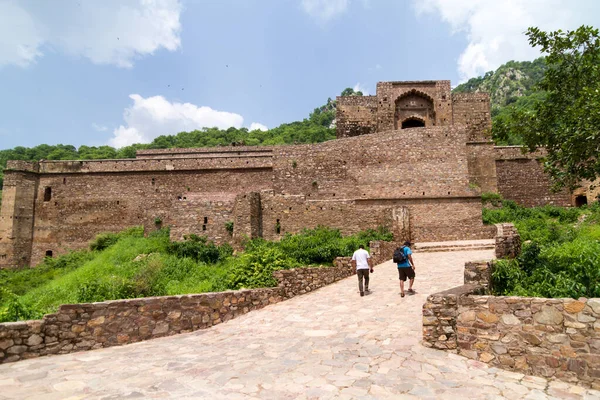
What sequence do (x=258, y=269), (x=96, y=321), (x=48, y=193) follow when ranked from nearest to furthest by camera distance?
(x=96, y=321)
(x=258, y=269)
(x=48, y=193)

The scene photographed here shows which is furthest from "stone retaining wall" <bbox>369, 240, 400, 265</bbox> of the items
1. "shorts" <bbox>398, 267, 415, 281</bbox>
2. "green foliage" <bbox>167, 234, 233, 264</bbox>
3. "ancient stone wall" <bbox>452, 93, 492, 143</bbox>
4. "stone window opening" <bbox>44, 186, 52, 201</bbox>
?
"stone window opening" <bbox>44, 186, 52, 201</bbox>

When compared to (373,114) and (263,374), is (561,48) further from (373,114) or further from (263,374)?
(373,114)

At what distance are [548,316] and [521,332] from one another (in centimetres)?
40

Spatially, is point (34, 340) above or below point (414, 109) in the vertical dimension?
below

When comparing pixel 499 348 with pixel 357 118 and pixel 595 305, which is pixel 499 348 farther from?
pixel 357 118

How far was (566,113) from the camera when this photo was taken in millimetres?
7953

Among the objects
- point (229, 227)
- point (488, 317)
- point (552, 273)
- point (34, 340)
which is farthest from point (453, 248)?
point (34, 340)

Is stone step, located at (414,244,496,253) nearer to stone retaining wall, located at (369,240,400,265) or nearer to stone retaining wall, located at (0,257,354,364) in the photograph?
stone retaining wall, located at (369,240,400,265)

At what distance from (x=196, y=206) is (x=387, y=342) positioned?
1315 centimetres

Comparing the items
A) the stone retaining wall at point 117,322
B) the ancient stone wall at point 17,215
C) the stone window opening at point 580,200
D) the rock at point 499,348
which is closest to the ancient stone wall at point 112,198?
the ancient stone wall at point 17,215

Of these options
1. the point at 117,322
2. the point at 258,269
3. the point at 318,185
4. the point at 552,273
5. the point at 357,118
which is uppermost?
the point at 357,118

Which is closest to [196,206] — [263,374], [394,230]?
[394,230]

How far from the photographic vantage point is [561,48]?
26.8 feet

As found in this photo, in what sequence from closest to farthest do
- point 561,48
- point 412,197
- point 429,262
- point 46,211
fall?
point 561,48 → point 429,262 → point 412,197 → point 46,211
